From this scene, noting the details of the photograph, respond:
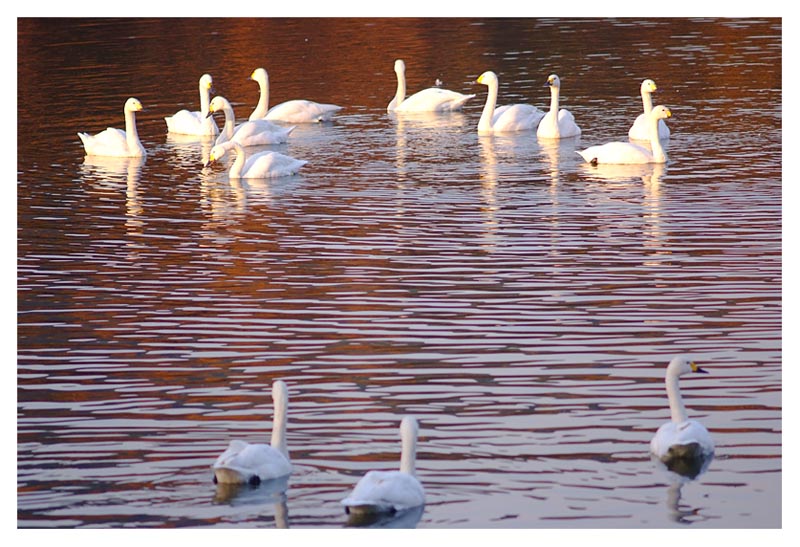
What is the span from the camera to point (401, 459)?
10.5 m

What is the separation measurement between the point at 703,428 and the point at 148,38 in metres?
29.9

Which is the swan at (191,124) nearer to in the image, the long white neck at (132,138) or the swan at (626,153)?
the long white neck at (132,138)

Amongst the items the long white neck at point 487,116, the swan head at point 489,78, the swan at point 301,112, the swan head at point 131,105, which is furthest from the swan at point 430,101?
the swan head at point 131,105

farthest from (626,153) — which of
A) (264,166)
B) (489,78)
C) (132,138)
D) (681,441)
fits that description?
(681,441)

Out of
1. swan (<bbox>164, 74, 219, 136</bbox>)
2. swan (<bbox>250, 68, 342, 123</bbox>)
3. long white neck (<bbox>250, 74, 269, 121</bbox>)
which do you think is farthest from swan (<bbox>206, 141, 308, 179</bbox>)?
long white neck (<bbox>250, 74, 269, 121</bbox>)

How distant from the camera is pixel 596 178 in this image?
2191 centimetres

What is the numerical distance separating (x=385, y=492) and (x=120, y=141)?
15.8 meters

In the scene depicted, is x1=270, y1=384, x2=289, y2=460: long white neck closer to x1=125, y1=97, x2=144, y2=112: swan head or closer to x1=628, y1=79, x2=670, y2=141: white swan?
x1=628, y1=79, x2=670, y2=141: white swan

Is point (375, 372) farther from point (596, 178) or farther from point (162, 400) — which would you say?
point (596, 178)

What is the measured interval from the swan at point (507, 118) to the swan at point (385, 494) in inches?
658

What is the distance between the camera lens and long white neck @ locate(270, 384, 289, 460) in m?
10.8

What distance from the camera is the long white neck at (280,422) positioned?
10.8 metres

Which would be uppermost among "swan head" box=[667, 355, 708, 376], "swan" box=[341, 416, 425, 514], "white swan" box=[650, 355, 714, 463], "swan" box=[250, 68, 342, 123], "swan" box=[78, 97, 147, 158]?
"swan" box=[250, 68, 342, 123]

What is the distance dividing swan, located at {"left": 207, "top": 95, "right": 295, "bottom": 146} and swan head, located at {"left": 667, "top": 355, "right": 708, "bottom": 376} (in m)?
14.7
